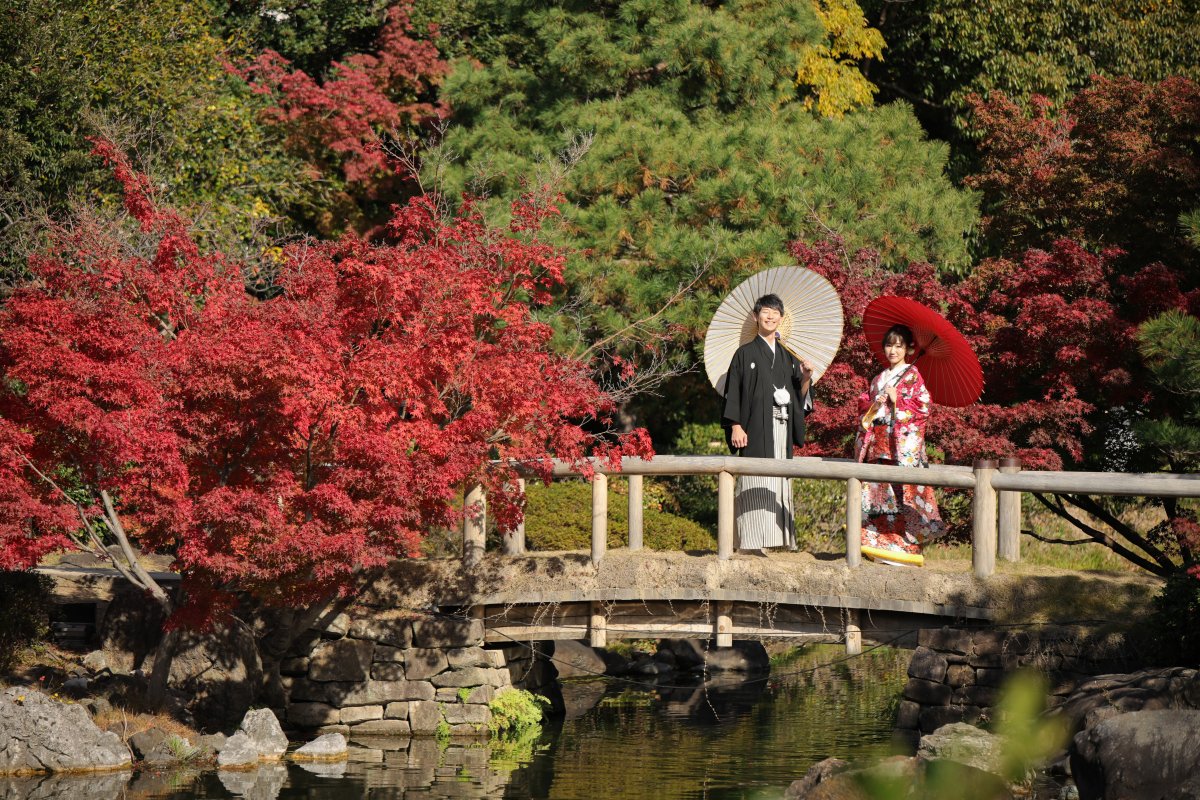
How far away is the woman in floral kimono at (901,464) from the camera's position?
1017 cm

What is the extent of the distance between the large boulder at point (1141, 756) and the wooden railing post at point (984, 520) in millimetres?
2104

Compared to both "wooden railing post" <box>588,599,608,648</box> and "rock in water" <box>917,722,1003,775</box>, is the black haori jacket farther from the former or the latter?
"rock in water" <box>917,722,1003,775</box>

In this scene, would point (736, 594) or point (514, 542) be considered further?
point (514, 542)

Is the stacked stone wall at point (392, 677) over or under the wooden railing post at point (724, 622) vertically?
under

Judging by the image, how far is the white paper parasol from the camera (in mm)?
10609

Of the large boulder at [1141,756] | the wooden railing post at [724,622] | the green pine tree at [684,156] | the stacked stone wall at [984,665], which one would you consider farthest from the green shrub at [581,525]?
the large boulder at [1141,756]

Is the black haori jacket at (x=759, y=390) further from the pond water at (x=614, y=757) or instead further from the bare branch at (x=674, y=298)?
the bare branch at (x=674, y=298)

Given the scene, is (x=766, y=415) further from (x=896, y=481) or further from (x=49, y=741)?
(x=49, y=741)

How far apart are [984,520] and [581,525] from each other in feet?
14.7

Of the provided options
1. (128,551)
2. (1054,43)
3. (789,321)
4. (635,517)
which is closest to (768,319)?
(789,321)

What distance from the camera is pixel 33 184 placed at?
46.2 ft

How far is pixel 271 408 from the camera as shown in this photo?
9711 millimetres

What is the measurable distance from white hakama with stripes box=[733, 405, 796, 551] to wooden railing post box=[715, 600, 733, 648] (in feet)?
1.53

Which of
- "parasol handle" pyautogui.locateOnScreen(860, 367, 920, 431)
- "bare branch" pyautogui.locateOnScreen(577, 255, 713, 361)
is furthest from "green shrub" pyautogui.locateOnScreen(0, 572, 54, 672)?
"parasol handle" pyautogui.locateOnScreen(860, 367, 920, 431)
